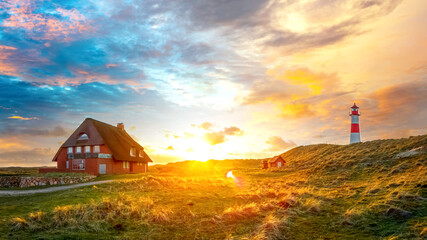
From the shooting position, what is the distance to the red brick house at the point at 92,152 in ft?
139

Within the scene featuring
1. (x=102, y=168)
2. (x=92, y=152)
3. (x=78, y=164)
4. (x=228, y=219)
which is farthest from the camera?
(x=78, y=164)

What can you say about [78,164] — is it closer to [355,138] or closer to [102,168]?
[102,168]

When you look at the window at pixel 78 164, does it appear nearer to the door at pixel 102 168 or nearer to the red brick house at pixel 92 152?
the red brick house at pixel 92 152

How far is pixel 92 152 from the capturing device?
42.7 metres

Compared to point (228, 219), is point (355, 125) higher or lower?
higher

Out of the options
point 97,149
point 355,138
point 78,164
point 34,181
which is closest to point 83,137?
point 97,149

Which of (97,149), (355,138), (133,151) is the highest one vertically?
(355,138)

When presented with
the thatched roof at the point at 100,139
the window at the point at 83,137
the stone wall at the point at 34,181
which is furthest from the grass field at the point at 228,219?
the window at the point at 83,137

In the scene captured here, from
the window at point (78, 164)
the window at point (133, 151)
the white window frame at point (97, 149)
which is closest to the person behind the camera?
the white window frame at point (97, 149)

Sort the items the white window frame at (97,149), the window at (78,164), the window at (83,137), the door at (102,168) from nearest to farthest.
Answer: the door at (102,168) → the white window frame at (97,149) → the window at (78,164) → the window at (83,137)

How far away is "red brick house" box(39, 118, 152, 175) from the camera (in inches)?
1670

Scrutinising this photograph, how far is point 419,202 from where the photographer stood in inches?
513

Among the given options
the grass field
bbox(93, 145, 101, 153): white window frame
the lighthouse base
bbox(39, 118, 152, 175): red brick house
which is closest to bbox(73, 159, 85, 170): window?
bbox(39, 118, 152, 175): red brick house

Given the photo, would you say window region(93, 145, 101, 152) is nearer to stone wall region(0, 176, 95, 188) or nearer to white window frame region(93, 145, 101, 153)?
white window frame region(93, 145, 101, 153)
